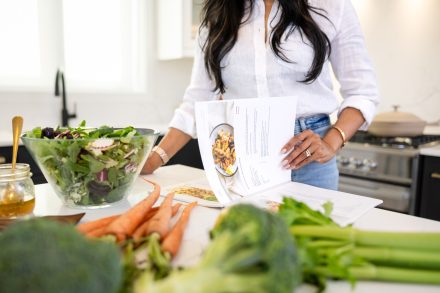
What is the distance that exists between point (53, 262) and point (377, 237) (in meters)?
0.39

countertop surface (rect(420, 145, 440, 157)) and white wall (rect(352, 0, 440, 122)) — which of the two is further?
white wall (rect(352, 0, 440, 122))

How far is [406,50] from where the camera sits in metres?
2.44

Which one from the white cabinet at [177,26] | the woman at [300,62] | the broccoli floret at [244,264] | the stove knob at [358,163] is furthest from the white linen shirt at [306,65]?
the white cabinet at [177,26]

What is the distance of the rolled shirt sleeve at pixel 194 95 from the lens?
4.04ft

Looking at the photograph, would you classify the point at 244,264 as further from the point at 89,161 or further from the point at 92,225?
the point at 89,161

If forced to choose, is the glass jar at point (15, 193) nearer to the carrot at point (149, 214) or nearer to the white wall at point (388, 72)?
the carrot at point (149, 214)

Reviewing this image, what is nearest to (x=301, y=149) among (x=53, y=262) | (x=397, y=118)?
(x=53, y=262)

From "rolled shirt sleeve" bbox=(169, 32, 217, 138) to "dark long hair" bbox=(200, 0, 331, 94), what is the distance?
0.04 m

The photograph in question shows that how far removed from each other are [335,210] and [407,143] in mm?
1368

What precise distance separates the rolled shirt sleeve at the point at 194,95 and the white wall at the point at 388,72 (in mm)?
1327

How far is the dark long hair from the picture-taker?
3.55ft

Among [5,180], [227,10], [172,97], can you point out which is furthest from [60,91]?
[5,180]

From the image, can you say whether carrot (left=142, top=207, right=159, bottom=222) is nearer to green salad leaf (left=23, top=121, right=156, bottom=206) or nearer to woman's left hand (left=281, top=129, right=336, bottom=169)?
green salad leaf (left=23, top=121, right=156, bottom=206)

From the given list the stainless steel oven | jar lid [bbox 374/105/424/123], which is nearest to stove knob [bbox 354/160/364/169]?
the stainless steel oven
